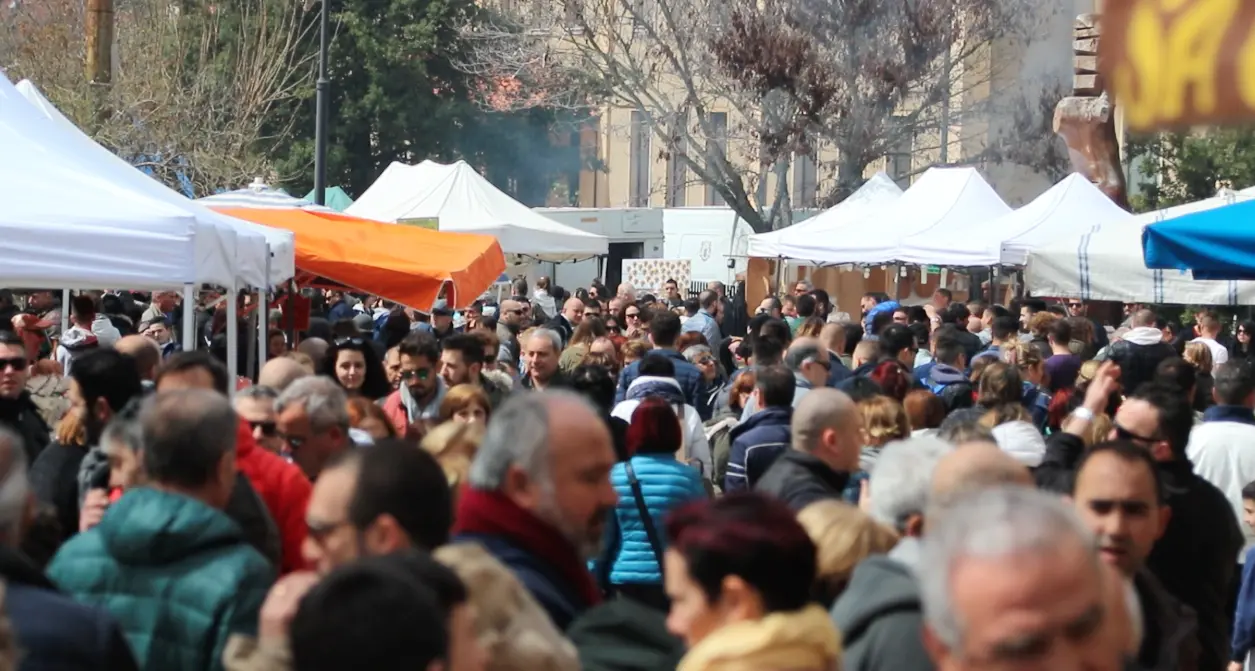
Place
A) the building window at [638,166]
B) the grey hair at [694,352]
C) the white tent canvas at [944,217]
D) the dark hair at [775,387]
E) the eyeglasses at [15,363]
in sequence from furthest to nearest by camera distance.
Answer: the building window at [638,166], the white tent canvas at [944,217], the grey hair at [694,352], the dark hair at [775,387], the eyeglasses at [15,363]

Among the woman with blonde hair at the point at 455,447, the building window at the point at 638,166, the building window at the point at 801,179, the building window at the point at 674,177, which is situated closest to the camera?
the woman with blonde hair at the point at 455,447

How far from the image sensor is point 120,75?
3134 cm

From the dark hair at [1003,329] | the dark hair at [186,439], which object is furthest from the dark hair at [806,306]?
the dark hair at [186,439]

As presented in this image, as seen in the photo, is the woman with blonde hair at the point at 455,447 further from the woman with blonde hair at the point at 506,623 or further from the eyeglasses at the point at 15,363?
the eyeglasses at the point at 15,363

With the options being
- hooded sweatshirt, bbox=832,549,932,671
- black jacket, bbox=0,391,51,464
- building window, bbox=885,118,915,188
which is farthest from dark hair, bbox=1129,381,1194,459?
building window, bbox=885,118,915,188

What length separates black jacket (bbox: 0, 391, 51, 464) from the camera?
6.78m

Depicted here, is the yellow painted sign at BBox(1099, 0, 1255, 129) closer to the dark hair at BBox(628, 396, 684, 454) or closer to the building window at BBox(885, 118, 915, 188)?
the dark hair at BBox(628, 396, 684, 454)

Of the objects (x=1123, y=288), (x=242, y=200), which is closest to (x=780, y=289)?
(x=1123, y=288)

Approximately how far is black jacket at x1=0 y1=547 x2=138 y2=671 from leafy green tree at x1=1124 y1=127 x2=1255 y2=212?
2403cm

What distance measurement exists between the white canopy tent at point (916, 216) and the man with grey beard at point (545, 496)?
1701 cm

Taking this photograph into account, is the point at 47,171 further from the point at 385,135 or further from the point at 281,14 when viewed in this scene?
the point at 385,135

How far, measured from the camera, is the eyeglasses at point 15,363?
712 centimetres

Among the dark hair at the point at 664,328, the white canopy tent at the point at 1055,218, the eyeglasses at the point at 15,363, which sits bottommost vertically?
the eyeglasses at the point at 15,363

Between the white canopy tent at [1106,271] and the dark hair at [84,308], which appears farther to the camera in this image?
the white canopy tent at [1106,271]
